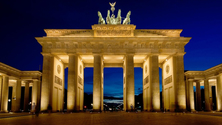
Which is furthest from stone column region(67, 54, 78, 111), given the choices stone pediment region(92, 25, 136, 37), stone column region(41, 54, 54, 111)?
stone pediment region(92, 25, 136, 37)

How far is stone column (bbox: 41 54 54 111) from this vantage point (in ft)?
129

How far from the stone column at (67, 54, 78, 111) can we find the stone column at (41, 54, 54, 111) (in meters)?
3.47

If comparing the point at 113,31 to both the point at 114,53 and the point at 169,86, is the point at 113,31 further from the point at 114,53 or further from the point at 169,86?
the point at 169,86

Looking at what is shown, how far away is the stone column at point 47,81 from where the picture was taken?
39219mm

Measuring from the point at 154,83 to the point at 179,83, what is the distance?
4.46 meters

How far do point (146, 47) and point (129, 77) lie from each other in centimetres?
639

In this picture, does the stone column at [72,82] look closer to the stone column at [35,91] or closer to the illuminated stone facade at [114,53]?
the illuminated stone facade at [114,53]

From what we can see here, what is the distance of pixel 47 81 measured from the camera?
3994 centimetres

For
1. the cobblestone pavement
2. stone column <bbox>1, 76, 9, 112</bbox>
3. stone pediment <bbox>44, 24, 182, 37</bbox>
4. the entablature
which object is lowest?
the cobblestone pavement

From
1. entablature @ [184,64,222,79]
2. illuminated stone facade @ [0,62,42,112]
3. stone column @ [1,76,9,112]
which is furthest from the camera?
entablature @ [184,64,222,79]

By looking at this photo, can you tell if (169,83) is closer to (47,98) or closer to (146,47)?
(146,47)

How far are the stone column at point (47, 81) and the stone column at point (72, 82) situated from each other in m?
3.47

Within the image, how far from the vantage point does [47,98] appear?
3944 cm

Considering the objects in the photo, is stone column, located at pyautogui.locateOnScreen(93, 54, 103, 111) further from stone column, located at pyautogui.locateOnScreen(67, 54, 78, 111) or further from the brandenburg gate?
stone column, located at pyautogui.locateOnScreen(67, 54, 78, 111)
